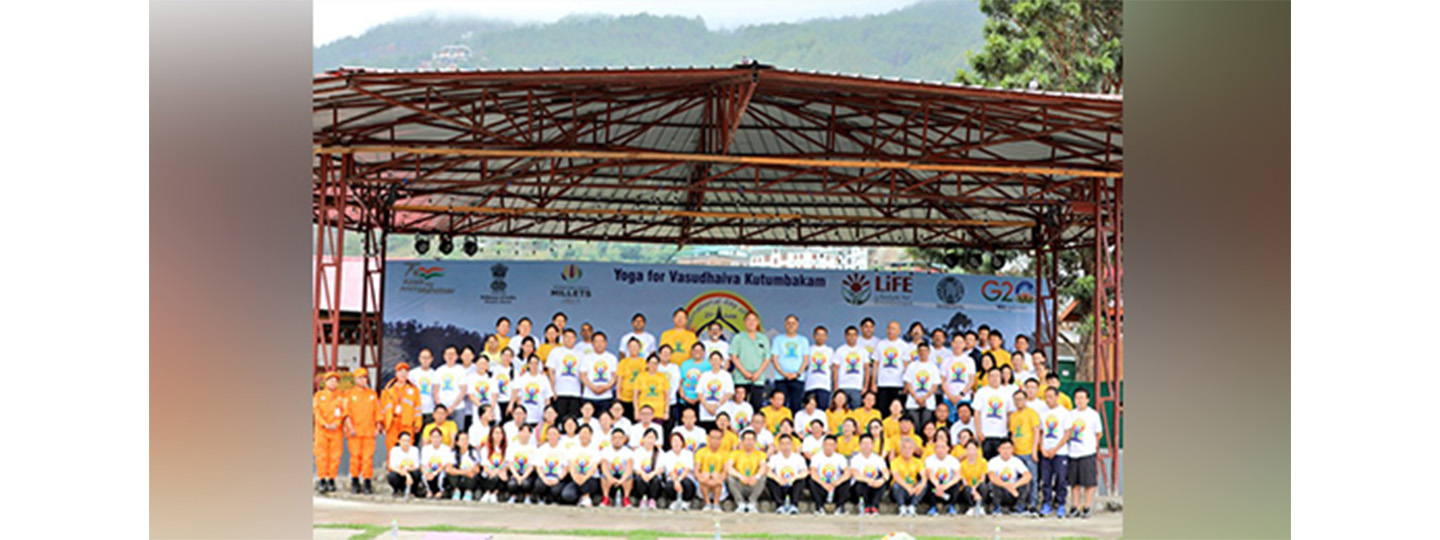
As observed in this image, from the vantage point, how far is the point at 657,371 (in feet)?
37.2

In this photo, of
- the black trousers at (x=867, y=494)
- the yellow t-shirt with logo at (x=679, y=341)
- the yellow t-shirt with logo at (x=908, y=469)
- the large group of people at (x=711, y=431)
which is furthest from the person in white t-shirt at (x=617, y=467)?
the yellow t-shirt with logo at (x=908, y=469)

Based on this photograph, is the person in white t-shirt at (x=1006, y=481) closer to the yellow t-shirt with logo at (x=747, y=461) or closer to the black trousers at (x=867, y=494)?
the black trousers at (x=867, y=494)

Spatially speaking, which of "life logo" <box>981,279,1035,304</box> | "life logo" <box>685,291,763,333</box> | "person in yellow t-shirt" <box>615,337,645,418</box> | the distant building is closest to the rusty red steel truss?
"life logo" <box>981,279,1035,304</box>

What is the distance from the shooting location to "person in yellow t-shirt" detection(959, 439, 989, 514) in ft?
35.5

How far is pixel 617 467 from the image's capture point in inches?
418

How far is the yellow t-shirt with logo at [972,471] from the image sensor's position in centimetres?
1081

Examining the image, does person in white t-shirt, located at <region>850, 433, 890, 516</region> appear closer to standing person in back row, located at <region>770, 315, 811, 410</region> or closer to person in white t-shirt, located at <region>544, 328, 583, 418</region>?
standing person in back row, located at <region>770, 315, 811, 410</region>

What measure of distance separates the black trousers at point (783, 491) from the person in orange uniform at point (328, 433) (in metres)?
3.83

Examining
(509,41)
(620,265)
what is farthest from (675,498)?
(509,41)

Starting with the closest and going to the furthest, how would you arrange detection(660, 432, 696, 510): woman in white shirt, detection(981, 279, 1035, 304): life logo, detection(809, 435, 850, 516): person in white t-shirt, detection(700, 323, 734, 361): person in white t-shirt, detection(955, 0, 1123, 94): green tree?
detection(660, 432, 696, 510): woman in white shirt
detection(809, 435, 850, 516): person in white t-shirt
detection(700, 323, 734, 361): person in white t-shirt
detection(981, 279, 1035, 304): life logo
detection(955, 0, 1123, 94): green tree

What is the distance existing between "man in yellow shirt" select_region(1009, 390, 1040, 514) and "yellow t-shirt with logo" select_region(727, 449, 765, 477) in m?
2.21

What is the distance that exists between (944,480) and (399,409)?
485 centimetres

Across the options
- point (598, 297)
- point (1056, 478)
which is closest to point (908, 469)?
point (1056, 478)
